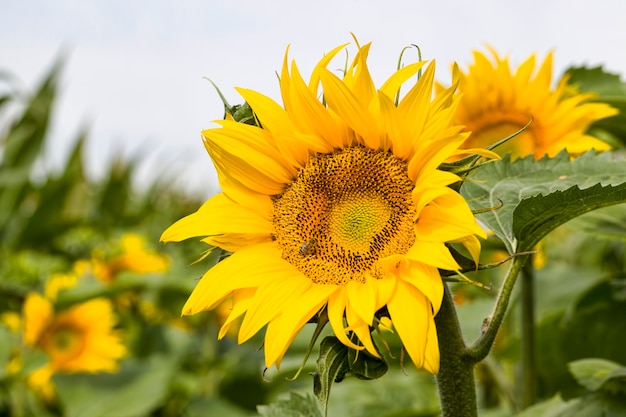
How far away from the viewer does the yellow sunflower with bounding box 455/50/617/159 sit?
955 millimetres

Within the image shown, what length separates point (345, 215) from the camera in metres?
0.67

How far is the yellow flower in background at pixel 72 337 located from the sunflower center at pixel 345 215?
1254mm

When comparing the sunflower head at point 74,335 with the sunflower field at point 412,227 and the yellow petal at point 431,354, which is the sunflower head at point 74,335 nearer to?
the sunflower field at point 412,227

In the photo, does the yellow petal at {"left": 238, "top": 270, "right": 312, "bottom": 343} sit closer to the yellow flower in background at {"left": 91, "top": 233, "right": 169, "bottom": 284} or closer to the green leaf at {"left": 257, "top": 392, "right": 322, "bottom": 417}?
the green leaf at {"left": 257, "top": 392, "right": 322, "bottom": 417}

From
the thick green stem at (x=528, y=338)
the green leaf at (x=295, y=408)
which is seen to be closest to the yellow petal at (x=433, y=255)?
the green leaf at (x=295, y=408)

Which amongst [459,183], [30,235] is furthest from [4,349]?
[30,235]

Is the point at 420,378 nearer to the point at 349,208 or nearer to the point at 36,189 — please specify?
the point at 349,208

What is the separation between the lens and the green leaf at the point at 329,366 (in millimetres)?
530

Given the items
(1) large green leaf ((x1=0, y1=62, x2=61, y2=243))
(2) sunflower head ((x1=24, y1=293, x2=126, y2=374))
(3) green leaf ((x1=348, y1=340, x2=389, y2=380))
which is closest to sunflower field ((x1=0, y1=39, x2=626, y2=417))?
(3) green leaf ((x1=348, y1=340, x2=389, y2=380))

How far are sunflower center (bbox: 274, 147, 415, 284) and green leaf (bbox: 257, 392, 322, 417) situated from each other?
0.53 ft

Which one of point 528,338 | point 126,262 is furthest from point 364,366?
point 126,262

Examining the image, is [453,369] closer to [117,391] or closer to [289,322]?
[289,322]

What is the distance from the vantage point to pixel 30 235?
3393 millimetres

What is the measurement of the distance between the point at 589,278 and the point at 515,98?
0.39 m
